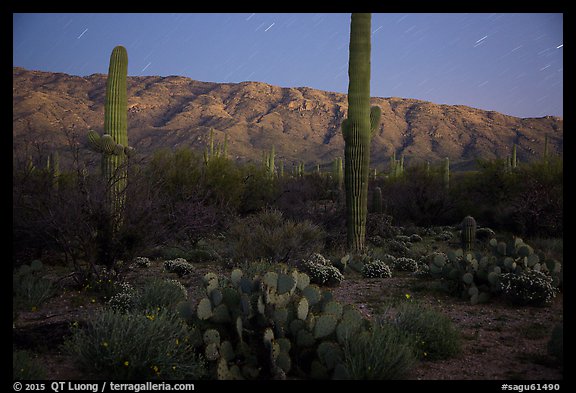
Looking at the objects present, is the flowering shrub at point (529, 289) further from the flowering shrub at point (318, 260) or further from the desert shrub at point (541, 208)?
the desert shrub at point (541, 208)

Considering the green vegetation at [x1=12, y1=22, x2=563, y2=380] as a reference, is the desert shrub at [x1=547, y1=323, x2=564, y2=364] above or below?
below

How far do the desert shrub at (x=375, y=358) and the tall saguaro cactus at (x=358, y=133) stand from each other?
8619mm

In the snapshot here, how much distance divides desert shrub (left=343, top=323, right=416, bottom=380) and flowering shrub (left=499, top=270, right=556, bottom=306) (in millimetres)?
4420

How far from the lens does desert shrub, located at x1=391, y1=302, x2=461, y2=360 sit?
5.49 m

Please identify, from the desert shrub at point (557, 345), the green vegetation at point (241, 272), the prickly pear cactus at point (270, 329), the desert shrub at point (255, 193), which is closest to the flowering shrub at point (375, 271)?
the green vegetation at point (241, 272)

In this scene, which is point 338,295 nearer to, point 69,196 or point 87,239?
point 87,239

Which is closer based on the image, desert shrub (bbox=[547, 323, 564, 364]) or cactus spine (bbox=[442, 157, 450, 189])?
desert shrub (bbox=[547, 323, 564, 364])

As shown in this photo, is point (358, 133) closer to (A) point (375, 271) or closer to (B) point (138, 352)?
(A) point (375, 271)

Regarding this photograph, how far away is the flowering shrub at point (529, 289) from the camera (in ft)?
26.6

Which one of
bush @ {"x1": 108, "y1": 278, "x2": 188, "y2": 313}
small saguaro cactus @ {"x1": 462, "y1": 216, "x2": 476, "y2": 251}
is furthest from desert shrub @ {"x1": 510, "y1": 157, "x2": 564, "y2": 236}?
bush @ {"x1": 108, "y1": 278, "x2": 188, "y2": 313}

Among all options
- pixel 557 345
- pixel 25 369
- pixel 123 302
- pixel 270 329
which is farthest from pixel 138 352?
pixel 557 345

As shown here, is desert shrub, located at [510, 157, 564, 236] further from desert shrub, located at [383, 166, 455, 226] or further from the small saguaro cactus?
the small saguaro cactus
